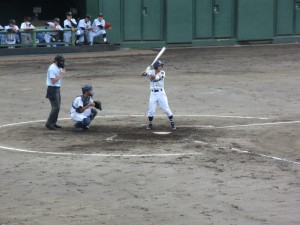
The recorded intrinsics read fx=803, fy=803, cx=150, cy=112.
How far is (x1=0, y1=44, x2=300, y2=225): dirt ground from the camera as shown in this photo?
41.6ft

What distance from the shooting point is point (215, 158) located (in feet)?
53.8

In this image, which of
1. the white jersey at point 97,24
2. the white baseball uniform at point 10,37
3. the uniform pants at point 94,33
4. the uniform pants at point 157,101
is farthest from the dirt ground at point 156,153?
the uniform pants at point 94,33

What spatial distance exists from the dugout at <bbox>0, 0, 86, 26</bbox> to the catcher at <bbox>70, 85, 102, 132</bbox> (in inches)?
720

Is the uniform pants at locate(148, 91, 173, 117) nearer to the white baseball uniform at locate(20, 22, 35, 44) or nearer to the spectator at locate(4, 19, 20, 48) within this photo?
the spectator at locate(4, 19, 20, 48)

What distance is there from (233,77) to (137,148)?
12.1m

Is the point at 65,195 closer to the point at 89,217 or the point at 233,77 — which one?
the point at 89,217

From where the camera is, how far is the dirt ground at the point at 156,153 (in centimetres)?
1269

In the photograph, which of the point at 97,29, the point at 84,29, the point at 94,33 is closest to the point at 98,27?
the point at 97,29

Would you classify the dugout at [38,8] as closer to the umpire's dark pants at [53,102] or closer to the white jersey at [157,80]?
the umpire's dark pants at [53,102]

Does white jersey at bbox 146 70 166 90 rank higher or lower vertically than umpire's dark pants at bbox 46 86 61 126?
higher

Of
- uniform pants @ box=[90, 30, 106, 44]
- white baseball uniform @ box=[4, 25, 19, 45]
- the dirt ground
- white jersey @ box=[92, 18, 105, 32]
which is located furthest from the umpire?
uniform pants @ box=[90, 30, 106, 44]

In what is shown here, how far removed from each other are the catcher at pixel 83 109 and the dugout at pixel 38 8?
1828 centimetres

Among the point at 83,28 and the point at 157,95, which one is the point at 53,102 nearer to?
the point at 157,95

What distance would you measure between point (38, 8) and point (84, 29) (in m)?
3.87
